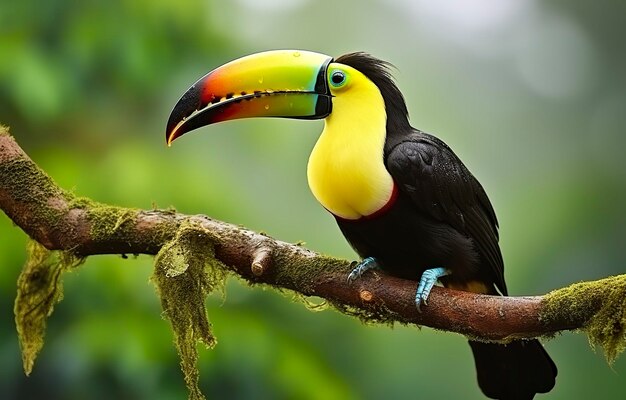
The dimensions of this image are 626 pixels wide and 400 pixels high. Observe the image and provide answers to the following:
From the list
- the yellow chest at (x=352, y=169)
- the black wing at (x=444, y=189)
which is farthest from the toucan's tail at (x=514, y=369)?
the yellow chest at (x=352, y=169)

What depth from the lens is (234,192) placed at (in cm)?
324

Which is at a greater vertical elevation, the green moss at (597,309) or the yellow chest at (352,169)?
the yellow chest at (352,169)

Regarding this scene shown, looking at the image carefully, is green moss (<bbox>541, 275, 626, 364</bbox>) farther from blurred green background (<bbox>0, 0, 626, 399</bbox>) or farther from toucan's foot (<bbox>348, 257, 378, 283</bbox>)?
blurred green background (<bbox>0, 0, 626, 399</bbox>)

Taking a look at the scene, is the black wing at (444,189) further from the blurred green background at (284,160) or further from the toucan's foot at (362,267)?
the blurred green background at (284,160)

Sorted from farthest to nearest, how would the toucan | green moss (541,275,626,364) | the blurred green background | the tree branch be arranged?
the blurred green background
the toucan
the tree branch
green moss (541,275,626,364)

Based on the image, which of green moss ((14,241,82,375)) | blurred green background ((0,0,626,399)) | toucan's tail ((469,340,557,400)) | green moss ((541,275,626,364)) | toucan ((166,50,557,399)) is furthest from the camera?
blurred green background ((0,0,626,399))

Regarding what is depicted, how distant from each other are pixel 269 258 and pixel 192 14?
171 cm

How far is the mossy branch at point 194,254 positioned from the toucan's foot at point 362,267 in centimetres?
2

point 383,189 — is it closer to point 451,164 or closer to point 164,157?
point 451,164

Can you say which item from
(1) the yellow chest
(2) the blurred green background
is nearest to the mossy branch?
(1) the yellow chest

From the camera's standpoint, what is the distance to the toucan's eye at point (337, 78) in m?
1.96

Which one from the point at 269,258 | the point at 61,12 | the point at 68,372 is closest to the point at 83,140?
the point at 61,12

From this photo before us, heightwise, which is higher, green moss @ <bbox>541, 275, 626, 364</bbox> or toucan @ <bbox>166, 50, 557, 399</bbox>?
toucan @ <bbox>166, 50, 557, 399</bbox>

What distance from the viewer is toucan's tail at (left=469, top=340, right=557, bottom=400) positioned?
1.96 m
